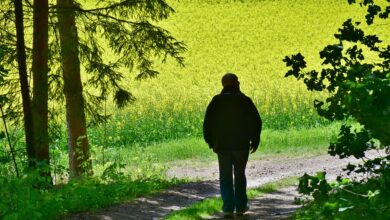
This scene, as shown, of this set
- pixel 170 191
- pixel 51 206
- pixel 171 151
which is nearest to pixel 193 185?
pixel 170 191

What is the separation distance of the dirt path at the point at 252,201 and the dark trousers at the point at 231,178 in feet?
1.06

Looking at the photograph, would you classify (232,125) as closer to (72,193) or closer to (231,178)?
(231,178)

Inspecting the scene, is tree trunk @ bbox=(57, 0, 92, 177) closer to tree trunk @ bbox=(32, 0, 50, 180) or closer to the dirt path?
tree trunk @ bbox=(32, 0, 50, 180)

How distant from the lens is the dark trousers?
10.4 m

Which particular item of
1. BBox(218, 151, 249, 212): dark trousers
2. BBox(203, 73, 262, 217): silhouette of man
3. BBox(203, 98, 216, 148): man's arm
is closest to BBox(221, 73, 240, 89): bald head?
BBox(203, 73, 262, 217): silhouette of man

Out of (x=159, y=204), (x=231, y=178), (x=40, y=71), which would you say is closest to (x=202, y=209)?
(x=231, y=178)

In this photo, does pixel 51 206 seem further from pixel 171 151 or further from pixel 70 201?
pixel 171 151

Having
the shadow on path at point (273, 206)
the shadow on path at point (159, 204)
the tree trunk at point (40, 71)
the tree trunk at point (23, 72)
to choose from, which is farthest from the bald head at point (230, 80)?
the tree trunk at point (40, 71)

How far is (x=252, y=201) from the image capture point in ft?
41.8

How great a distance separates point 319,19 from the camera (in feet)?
201

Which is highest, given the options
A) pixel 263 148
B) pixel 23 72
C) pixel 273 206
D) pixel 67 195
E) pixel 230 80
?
pixel 23 72

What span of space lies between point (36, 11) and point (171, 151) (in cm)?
973

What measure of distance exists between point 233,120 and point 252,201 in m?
2.74

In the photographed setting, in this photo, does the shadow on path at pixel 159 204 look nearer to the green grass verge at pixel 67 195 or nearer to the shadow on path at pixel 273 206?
the green grass verge at pixel 67 195
